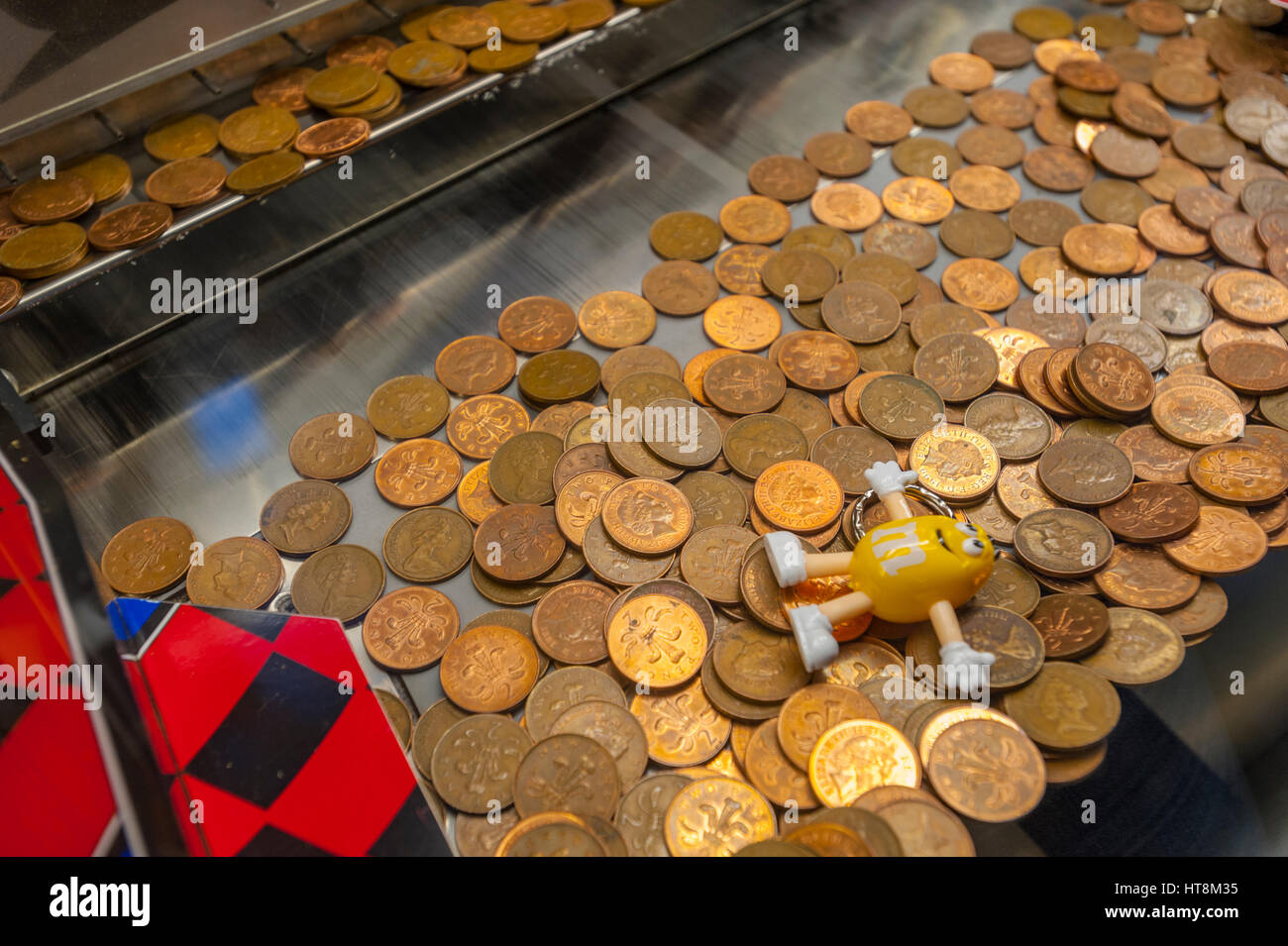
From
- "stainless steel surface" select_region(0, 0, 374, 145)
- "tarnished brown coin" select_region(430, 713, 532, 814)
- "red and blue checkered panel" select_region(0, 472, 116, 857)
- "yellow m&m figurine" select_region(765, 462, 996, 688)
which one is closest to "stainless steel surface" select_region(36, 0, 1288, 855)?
"tarnished brown coin" select_region(430, 713, 532, 814)

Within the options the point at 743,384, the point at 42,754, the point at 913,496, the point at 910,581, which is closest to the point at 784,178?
the point at 743,384

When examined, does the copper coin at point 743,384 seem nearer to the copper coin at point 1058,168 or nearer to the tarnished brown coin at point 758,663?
the tarnished brown coin at point 758,663

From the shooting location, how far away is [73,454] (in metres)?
2.14

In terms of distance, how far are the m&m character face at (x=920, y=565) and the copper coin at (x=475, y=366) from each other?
42.3 inches

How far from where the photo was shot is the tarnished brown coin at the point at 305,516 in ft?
6.68

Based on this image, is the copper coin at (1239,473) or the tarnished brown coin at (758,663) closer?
the tarnished brown coin at (758,663)

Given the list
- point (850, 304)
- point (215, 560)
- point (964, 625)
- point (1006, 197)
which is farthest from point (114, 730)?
point (1006, 197)

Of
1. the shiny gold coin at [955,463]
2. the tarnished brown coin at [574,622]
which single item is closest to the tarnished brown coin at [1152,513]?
the shiny gold coin at [955,463]

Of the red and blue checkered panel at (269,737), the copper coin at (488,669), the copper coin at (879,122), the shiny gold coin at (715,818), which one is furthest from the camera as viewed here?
the copper coin at (879,122)

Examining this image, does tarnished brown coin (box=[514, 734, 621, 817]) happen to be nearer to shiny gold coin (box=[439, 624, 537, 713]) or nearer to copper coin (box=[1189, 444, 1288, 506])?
shiny gold coin (box=[439, 624, 537, 713])

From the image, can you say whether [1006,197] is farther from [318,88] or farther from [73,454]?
[73,454]

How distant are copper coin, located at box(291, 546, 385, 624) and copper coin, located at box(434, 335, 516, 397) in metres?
0.53

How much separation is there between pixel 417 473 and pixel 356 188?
34.6 inches

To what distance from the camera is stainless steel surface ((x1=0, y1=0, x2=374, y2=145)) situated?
2041 mm
